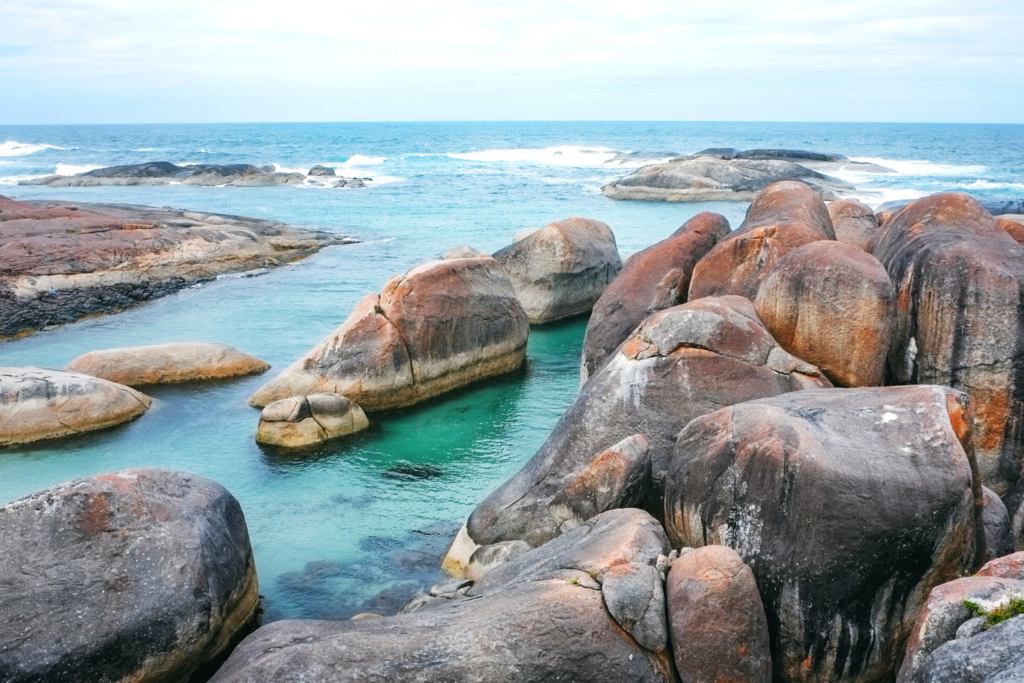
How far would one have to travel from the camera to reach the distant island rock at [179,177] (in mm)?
59375

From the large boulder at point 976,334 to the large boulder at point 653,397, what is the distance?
1.65 m

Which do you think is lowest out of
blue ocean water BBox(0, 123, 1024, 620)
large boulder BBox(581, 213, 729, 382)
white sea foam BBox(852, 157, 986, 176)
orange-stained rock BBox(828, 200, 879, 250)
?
blue ocean water BBox(0, 123, 1024, 620)

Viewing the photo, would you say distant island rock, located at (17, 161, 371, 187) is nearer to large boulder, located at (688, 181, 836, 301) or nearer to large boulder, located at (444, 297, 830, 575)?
large boulder, located at (688, 181, 836, 301)

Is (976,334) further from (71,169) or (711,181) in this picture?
(71,169)

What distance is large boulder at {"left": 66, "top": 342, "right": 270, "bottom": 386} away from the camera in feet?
57.7

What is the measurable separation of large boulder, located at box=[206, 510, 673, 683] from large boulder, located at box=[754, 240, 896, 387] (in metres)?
4.54

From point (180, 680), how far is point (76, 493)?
2134 mm

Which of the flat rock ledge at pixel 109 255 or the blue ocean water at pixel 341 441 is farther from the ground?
the flat rock ledge at pixel 109 255

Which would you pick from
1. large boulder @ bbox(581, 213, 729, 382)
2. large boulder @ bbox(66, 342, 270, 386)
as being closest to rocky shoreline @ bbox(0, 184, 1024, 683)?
large boulder @ bbox(581, 213, 729, 382)

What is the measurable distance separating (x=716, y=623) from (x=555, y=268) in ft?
51.6

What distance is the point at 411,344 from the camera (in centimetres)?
1692

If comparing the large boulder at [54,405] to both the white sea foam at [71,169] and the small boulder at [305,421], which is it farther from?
the white sea foam at [71,169]

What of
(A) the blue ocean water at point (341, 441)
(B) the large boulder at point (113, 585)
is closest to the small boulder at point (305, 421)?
(A) the blue ocean water at point (341, 441)

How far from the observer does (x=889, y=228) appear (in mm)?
13492
